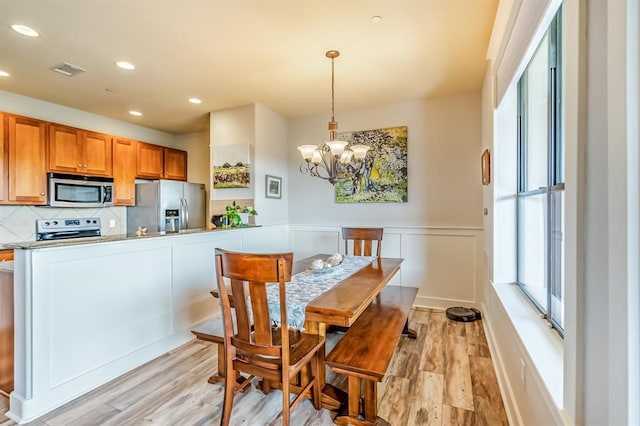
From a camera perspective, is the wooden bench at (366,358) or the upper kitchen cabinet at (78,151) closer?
the wooden bench at (366,358)

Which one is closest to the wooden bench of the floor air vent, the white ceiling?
the floor air vent

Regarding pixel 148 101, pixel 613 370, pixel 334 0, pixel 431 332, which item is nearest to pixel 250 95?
pixel 148 101

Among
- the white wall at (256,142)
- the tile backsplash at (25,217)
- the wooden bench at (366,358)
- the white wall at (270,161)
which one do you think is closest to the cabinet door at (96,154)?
the tile backsplash at (25,217)

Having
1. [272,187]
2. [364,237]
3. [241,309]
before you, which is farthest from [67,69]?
[364,237]

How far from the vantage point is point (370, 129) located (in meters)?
4.21

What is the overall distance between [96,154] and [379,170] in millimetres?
4012

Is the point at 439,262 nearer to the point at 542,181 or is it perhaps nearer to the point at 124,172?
the point at 542,181

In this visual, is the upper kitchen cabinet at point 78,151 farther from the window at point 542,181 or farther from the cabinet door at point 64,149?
the window at point 542,181

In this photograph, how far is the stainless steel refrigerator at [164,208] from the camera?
451 cm

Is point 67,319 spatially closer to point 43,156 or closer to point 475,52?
point 43,156

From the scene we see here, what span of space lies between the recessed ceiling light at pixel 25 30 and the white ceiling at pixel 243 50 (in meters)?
0.04

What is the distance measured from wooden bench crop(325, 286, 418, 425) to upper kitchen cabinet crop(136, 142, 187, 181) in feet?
14.4

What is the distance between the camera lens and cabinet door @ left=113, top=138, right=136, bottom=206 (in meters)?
4.51

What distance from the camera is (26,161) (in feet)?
11.7
